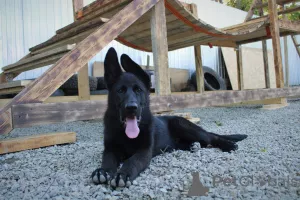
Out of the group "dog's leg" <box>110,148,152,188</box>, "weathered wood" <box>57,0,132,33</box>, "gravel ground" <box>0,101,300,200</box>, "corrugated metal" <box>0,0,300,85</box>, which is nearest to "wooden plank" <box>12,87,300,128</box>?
"gravel ground" <box>0,101,300,200</box>

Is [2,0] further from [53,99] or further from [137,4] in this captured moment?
[137,4]

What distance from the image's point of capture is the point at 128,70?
245 centimetres

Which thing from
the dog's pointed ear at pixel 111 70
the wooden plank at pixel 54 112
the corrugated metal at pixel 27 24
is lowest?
the wooden plank at pixel 54 112

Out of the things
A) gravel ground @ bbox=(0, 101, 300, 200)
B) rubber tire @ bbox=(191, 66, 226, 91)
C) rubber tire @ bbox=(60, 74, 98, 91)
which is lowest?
gravel ground @ bbox=(0, 101, 300, 200)

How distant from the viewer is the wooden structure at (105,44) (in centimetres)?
229

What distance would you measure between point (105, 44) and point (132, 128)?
1067 millimetres

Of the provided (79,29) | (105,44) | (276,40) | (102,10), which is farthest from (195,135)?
(276,40)

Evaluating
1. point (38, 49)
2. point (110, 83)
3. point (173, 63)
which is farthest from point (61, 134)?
point (173, 63)

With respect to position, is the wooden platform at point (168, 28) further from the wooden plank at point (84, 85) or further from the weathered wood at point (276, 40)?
the wooden plank at point (84, 85)

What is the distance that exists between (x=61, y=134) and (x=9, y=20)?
3879mm

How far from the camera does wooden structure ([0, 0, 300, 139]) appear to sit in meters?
2.29

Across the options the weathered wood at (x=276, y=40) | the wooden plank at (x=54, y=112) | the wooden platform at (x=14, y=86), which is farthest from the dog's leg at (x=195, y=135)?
the weathered wood at (x=276, y=40)

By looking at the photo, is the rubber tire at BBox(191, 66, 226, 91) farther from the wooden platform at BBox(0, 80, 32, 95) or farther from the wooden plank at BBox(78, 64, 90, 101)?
the wooden platform at BBox(0, 80, 32, 95)

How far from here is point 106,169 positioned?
1.72 metres
